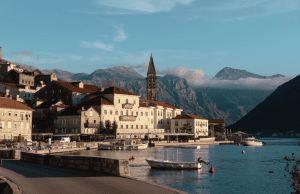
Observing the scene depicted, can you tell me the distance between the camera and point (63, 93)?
11631 cm

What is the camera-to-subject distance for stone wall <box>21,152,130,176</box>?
22505 millimetres

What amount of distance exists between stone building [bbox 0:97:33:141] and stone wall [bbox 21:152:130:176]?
5396 cm

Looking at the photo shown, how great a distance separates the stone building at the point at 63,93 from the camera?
115312 millimetres

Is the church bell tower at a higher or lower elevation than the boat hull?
higher

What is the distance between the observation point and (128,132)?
11644cm

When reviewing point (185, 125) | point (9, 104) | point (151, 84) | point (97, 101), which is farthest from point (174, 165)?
point (151, 84)

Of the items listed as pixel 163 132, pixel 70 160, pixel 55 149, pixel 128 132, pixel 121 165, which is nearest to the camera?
pixel 121 165

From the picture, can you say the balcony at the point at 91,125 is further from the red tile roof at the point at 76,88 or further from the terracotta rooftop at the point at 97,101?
the red tile roof at the point at 76,88

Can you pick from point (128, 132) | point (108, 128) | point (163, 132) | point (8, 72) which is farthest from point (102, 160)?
point (8, 72)

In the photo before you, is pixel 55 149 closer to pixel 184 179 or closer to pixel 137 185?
pixel 184 179

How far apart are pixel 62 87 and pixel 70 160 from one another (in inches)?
3655

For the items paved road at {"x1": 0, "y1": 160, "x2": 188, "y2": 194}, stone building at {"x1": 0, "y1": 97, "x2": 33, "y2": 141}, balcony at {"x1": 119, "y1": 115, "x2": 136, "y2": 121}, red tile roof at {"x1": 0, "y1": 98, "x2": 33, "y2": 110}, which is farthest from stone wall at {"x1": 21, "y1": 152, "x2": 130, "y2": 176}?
balcony at {"x1": 119, "y1": 115, "x2": 136, "y2": 121}

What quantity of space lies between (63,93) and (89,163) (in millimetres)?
94817

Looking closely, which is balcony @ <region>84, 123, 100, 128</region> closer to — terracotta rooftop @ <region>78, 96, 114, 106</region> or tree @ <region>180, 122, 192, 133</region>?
terracotta rooftop @ <region>78, 96, 114, 106</region>
